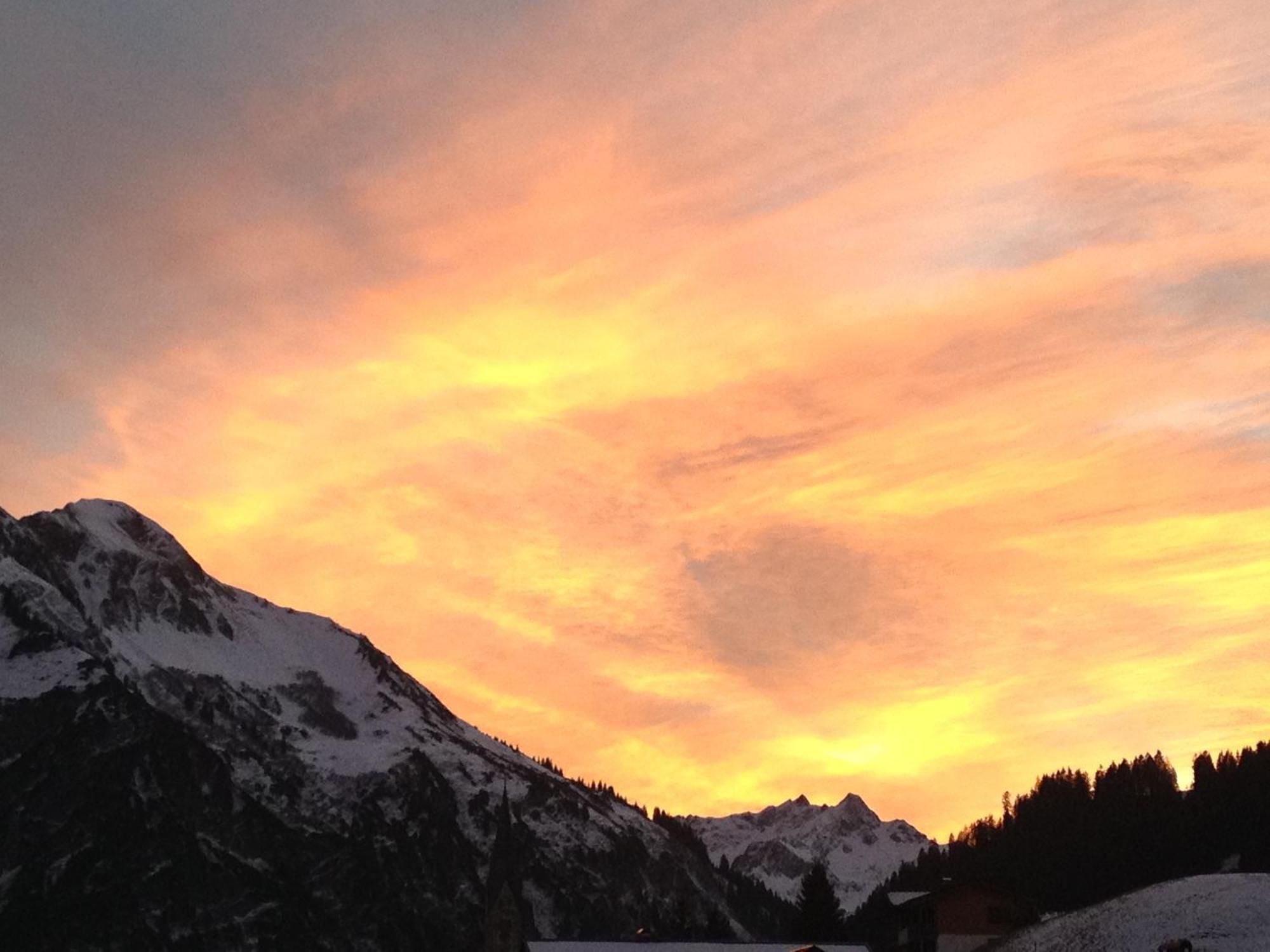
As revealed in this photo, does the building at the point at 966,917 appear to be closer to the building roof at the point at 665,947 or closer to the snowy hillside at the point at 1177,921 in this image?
the building roof at the point at 665,947

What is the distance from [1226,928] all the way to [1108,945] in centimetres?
1206

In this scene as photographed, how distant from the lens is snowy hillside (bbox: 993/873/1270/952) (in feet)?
405

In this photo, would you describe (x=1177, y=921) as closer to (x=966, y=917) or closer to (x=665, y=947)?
(x=966, y=917)

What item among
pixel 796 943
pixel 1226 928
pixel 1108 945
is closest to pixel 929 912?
pixel 796 943

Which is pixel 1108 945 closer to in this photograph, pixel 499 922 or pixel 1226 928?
pixel 1226 928

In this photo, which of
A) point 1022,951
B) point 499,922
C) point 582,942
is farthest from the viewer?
point 499,922

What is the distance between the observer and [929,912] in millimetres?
167000

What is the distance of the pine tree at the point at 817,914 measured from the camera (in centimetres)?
18212

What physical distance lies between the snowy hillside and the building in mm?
10452

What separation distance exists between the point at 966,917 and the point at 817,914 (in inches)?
952

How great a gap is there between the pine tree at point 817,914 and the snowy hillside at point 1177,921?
33.8 metres

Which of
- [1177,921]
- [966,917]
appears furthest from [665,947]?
[1177,921]

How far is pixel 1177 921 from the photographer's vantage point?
130625mm

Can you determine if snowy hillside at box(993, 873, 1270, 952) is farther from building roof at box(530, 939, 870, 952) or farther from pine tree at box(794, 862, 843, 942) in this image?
pine tree at box(794, 862, 843, 942)
